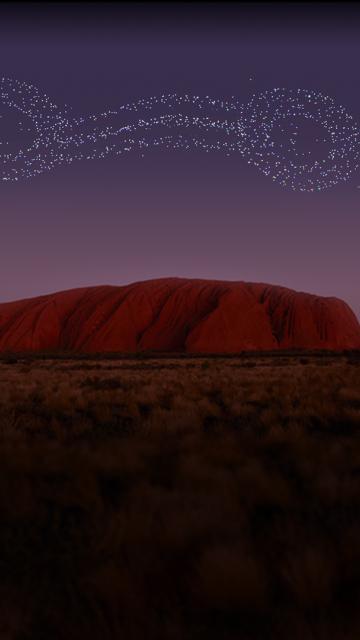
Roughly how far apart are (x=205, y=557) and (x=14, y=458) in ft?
13.1

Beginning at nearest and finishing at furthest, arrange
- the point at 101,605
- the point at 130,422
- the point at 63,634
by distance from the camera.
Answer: the point at 63,634, the point at 101,605, the point at 130,422

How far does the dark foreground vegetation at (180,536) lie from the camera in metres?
3.17

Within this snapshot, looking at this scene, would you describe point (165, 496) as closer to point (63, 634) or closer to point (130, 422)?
point (63, 634)

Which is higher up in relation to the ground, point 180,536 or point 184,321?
point 180,536

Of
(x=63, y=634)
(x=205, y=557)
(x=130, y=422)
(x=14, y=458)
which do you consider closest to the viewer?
(x=63, y=634)

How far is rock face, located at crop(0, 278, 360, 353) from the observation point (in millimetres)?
73812

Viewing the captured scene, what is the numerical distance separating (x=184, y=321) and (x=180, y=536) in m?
73.2

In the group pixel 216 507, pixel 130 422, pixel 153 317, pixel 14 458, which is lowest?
pixel 153 317

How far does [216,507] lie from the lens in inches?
188

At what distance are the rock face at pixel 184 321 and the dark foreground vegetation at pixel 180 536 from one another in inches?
2470

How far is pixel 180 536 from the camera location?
4.16 m

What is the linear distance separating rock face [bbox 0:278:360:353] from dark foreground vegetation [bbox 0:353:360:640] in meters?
62.7

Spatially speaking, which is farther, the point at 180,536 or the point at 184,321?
the point at 184,321

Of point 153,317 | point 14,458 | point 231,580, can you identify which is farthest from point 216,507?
point 153,317
